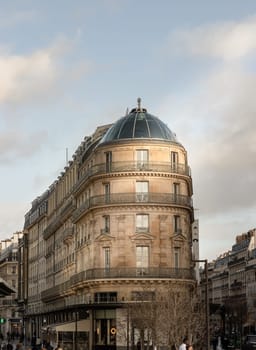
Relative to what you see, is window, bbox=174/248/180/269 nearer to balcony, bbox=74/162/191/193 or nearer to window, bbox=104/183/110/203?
balcony, bbox=74/162/191/193

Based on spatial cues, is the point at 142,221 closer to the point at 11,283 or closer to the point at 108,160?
the point at 108,160

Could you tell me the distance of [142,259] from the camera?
75.7 m

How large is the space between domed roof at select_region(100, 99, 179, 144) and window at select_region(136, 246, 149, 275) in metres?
→ 10.0

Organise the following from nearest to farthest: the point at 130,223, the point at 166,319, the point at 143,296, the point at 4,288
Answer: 1. the point at 4,288
2. the point at 166,319
3. the point at 143,296
4. the point at 130,223

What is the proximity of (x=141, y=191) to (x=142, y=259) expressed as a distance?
6.03 metres

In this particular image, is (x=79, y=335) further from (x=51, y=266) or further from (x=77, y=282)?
(x=51, y=266)

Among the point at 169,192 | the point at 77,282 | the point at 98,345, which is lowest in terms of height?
the point at 98,345

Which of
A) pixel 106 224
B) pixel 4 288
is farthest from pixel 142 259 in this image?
pixel 4 288

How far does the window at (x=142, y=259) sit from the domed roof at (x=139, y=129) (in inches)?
396

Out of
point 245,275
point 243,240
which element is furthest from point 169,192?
point 243,240

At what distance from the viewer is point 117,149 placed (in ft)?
253

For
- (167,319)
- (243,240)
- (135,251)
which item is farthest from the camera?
(243,240)

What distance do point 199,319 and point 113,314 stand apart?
54.5 ft

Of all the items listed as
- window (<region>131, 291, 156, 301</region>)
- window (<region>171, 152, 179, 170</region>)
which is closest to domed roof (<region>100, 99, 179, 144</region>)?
window (<region>171, 152, 179, 170</region>)
